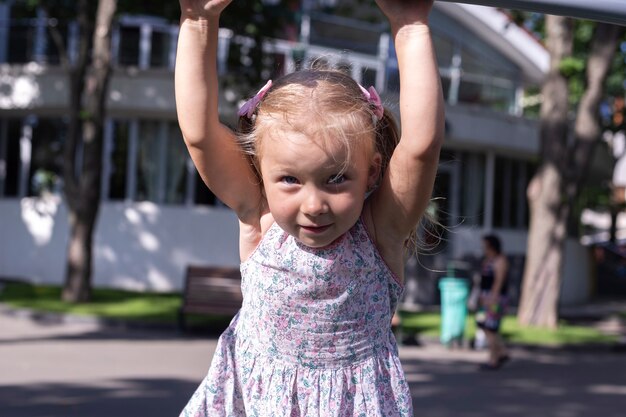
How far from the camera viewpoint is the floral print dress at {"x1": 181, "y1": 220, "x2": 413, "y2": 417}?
9.12ft

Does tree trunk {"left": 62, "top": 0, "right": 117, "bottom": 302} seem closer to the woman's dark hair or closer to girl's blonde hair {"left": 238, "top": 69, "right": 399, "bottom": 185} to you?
the woman's dark hair

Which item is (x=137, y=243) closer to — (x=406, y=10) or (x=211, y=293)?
(x=211, y=293)

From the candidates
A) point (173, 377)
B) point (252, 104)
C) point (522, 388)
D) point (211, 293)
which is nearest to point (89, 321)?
point (211, 293)

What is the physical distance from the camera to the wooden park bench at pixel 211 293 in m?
14.8

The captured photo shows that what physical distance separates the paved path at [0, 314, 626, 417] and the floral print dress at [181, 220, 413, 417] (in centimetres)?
510

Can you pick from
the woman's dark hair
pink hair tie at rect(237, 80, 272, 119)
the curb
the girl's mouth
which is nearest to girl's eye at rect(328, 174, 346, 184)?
the girl's mouth

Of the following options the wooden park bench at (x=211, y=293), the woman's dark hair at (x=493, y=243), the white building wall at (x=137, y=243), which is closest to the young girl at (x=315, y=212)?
the woman's dark hair at (x=493, y=243)

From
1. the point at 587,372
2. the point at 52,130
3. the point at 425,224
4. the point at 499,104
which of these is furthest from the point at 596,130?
the point at 425,224

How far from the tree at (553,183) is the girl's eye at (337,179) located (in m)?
14.5

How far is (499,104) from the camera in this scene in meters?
26.1

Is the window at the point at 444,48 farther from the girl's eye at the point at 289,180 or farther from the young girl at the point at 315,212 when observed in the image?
the girl's eye at the point at 289,180

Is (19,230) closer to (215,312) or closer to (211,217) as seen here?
(211,217)

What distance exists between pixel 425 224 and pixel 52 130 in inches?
814

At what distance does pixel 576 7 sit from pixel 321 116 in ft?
2.41
